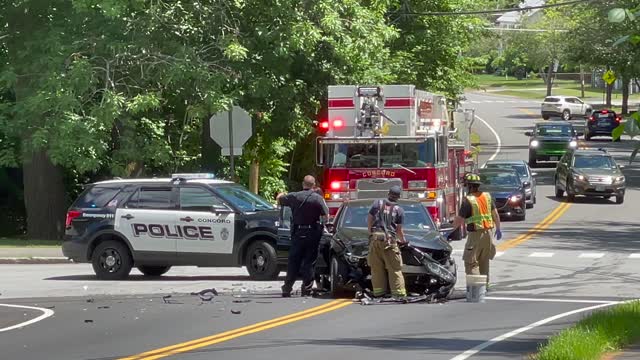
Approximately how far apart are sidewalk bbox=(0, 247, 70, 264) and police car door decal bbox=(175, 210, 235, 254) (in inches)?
260

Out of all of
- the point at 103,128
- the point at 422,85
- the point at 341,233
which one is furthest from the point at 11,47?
the point at 422,85

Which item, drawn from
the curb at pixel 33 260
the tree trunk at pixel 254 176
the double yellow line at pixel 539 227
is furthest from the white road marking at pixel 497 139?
the curb at pixel 33 260

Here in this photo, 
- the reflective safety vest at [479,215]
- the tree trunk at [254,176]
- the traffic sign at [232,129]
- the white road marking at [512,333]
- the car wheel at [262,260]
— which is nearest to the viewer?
the white road marking at [512,333]

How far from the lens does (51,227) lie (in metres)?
34.3

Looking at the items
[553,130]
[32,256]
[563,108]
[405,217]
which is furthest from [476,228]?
[563,108]

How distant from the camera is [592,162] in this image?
146ft

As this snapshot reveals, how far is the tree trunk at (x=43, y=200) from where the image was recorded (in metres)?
34.0

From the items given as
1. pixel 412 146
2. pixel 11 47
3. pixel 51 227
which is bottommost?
pixel 51 227

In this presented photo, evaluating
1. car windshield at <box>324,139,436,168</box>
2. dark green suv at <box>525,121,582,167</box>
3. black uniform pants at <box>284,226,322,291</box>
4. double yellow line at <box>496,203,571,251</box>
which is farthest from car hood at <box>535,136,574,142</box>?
black uniform pants at <box>284,226,322,291</box>

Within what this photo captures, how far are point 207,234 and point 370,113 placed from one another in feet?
22.9

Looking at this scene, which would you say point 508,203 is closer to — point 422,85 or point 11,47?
point 422,85

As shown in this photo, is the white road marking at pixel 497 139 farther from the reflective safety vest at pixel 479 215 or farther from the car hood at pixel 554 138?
the reflective safety vest at pixel 479 215

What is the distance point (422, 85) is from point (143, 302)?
1146 inches

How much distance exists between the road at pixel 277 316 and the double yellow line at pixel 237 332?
13mm
